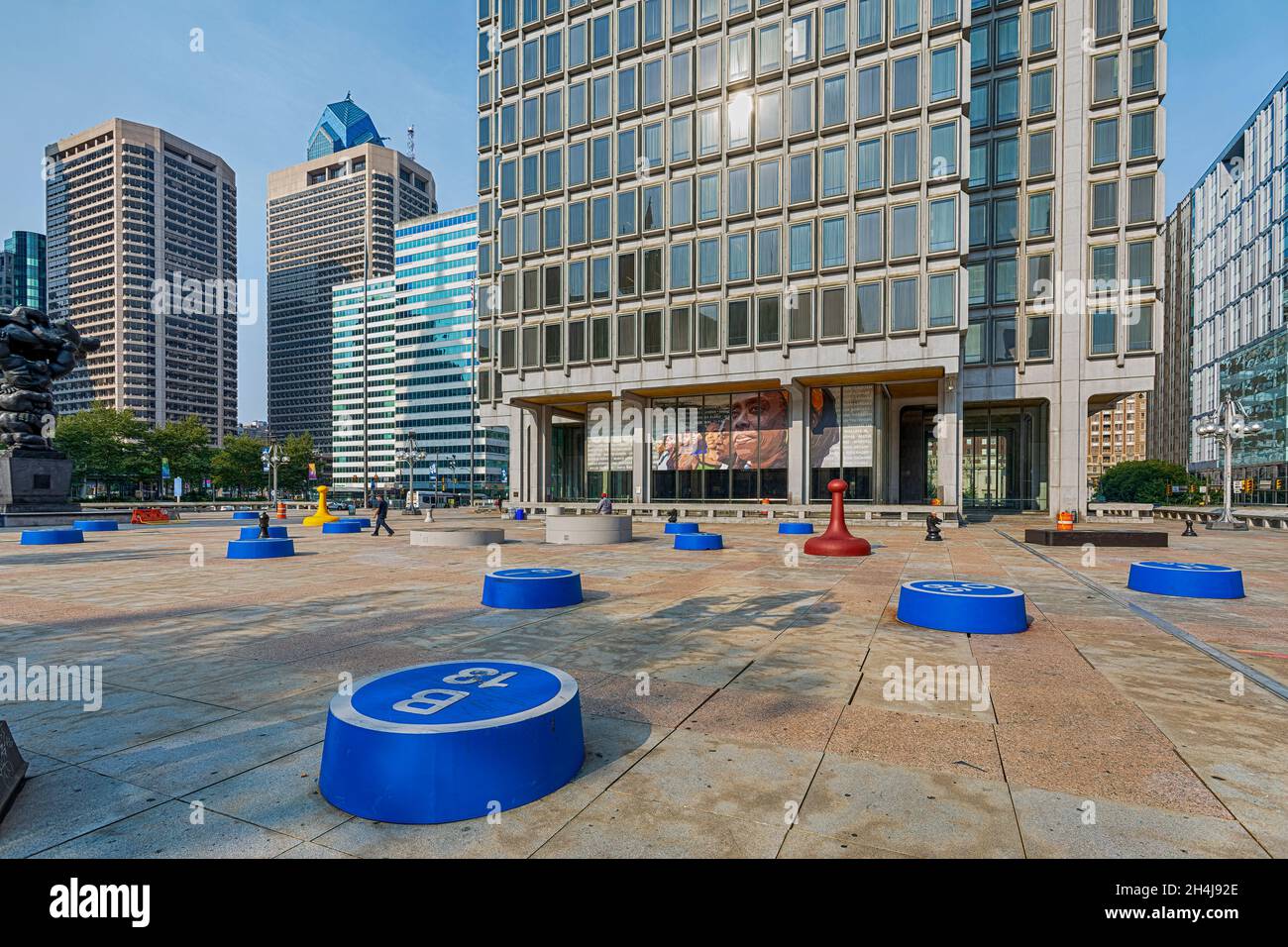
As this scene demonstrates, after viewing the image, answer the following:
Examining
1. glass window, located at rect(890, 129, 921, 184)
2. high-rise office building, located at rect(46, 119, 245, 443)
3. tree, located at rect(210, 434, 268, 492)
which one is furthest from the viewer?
high-rise office building, located at rect(46, 119, 245, 443)

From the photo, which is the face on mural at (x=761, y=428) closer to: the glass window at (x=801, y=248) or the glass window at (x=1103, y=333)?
the glass window at (x=801, y=248)

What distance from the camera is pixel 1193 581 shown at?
11109 mm

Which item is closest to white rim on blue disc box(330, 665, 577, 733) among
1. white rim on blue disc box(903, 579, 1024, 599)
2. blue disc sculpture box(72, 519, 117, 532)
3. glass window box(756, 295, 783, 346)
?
white rim on blue disc box(903, 579, 1024, 599)

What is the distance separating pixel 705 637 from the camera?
7.97m

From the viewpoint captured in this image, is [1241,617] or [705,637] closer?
[705,637]

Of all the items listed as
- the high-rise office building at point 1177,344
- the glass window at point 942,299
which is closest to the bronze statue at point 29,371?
the glass window at point 942,299

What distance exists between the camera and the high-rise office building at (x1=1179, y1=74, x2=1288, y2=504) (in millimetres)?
80438

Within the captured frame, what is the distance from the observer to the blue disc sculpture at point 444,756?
11.6 feet

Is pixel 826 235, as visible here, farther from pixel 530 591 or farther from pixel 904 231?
pixel 530 591

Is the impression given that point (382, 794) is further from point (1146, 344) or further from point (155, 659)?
point (1146, 344)

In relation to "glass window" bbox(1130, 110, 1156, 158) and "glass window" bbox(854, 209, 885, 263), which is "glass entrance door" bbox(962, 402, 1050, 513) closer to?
"glass window" bbox(1130, 110, 1156, 158)

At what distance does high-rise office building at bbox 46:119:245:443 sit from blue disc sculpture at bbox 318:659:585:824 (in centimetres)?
18059
